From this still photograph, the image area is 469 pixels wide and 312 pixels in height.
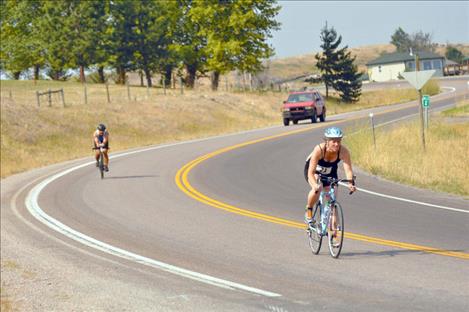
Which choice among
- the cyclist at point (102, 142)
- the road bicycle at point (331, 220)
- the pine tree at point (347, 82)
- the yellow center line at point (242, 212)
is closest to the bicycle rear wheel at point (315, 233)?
the road bicycle at point (331, 220)

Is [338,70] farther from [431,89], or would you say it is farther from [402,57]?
[402,57]

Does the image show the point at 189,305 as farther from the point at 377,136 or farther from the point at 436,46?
the point at 436,46

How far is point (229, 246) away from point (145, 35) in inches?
2616

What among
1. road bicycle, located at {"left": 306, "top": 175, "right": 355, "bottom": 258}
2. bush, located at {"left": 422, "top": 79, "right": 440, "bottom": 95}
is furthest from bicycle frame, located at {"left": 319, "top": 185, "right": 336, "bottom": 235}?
bush, located at {"left": 422, "top": 79, "right": 440, "bottom": 95}

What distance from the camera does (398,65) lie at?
134 metres

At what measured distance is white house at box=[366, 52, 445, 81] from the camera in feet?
411

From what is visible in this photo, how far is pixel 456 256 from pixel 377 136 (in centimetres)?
1833

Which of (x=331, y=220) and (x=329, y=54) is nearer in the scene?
(x=331, y=220)

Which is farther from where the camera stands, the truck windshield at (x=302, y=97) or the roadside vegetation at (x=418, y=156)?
the truck windshield at (x=302, y=97)

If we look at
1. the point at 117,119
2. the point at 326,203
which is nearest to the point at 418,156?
the point at 326,203

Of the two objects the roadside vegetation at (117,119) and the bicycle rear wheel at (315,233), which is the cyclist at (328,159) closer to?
the bicycle rear wheel at (315,233)

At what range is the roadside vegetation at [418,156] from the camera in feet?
64.5

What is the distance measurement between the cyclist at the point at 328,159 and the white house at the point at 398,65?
378ft

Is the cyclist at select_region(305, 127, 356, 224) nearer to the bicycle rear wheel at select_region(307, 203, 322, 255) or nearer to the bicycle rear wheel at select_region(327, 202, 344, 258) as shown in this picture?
the bicycle rear wheel at select_region(327, 202, 344, 258)
